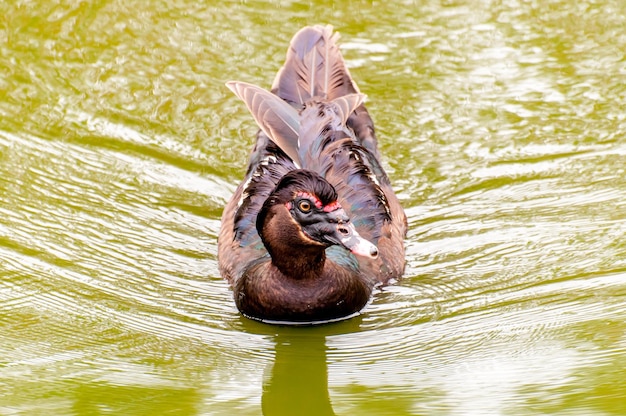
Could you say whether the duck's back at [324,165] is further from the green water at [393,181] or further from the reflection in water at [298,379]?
the reflection in water at [298,379]

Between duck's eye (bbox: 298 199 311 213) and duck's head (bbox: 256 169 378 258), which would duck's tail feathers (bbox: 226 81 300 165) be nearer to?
duck's head (bbox: 256 169 378 258)

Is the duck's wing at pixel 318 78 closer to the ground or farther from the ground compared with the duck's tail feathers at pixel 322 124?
farther from the ground

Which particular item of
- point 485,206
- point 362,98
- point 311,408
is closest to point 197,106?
point 362,98

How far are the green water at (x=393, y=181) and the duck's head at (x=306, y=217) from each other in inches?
24.4

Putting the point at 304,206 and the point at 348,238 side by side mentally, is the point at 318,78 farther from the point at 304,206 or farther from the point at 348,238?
the point at 348,238

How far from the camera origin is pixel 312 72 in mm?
10664

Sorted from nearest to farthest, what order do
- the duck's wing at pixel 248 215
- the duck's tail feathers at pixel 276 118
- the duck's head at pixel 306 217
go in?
the duck's head at pixel 306 217, the duck's wing at pixel 248 215, the duck's tail feathers at pixel 276 118

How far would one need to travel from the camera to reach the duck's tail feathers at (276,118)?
9.60 metres

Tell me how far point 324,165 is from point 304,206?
1.40 metres

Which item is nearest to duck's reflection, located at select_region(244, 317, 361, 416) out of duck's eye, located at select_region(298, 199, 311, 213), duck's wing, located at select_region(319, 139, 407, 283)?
duck's wing, located at select_region(319, 139, 407, 283)

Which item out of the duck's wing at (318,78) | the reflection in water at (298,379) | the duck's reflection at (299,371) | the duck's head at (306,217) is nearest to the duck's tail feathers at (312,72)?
the duck's wing at (318,78)

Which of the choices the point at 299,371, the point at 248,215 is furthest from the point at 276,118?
the point at 299,371

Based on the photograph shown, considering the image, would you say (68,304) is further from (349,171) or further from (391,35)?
(391,35)

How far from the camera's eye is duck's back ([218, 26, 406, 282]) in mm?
9164
